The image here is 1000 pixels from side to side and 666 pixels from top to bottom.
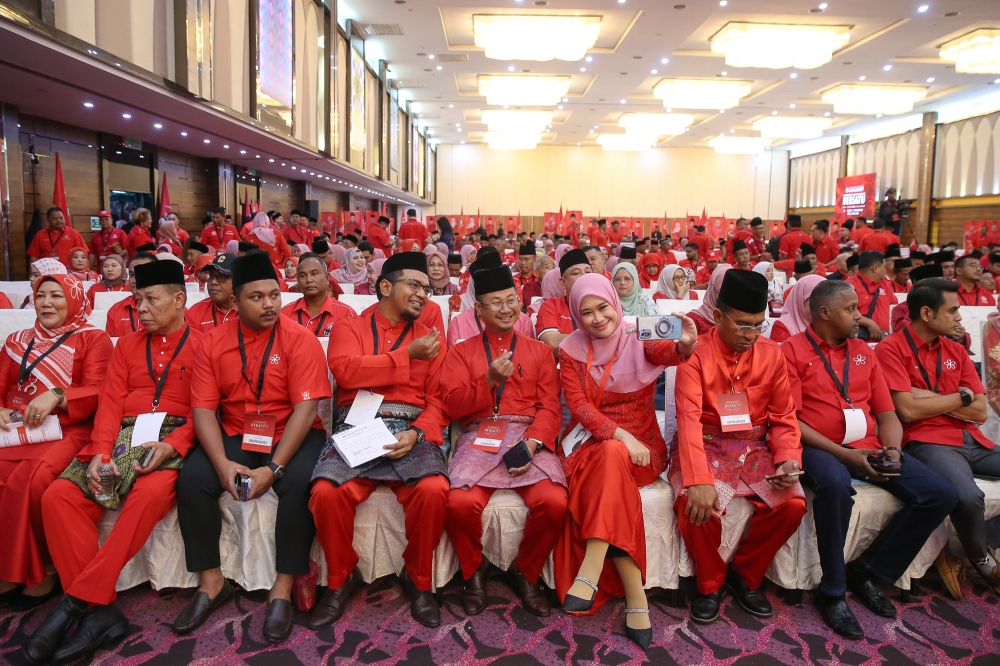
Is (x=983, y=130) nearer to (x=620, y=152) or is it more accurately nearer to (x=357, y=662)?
(x=620, y=152)

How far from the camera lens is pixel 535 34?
10727 mm

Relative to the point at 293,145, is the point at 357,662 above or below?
below

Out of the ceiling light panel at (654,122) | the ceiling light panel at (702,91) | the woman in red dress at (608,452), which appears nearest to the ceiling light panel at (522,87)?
the ceiling light panel at (702,91)

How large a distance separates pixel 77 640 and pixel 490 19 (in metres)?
11.0

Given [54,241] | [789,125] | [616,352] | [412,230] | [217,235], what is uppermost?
[789,125]

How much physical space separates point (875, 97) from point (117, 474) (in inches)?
695

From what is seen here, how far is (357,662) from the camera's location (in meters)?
2.23

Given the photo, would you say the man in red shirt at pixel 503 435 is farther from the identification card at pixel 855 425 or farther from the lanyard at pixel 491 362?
the identification card at pixel 855 425

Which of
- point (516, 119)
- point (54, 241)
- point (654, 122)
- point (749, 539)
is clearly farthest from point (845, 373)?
point (654, 122)

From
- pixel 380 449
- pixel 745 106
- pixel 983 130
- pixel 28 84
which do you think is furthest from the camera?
pixel 745 106

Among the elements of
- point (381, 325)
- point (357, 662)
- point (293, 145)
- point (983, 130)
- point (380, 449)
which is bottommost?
point (357, 662)

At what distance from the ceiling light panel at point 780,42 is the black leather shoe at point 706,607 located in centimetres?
1048

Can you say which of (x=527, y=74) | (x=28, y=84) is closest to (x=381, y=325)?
(x=28, y=84)

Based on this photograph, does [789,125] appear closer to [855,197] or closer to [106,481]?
[855,197]
